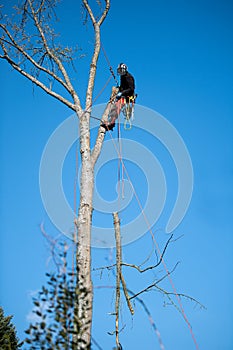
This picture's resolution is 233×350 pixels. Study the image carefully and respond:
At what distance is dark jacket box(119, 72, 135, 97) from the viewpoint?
6.64 metres

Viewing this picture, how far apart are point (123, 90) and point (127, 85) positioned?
11 centimetres

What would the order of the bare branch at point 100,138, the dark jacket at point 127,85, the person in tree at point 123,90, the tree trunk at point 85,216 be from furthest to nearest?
the dark jacket at point 127,85
the person in tree at point 123,90
the bare branch at point 100,138
the tree trunk at point 85,216

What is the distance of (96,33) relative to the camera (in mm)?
6750

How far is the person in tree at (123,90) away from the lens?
250 inches

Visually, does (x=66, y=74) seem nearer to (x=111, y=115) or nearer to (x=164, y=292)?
(x=111, y=115)

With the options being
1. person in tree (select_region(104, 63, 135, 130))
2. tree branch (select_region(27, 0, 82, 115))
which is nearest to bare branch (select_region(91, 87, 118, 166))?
person in tree (select_region(104, 63, 135, 130))

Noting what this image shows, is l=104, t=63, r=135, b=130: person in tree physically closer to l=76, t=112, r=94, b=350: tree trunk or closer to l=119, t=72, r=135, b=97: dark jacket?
l=119, t=72, r=135, b=97: dark jacket

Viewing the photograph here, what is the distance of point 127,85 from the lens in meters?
6.73

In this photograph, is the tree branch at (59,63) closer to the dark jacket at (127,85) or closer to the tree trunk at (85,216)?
the tree trunk at (85,216)

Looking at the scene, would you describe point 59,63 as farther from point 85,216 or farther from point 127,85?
point 85,216

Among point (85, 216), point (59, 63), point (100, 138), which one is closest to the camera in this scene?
point (85, 216)

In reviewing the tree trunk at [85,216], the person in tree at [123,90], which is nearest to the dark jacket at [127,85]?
the person in tree at [123,90]

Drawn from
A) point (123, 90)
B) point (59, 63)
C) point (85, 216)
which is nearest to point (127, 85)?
point (123, 90)

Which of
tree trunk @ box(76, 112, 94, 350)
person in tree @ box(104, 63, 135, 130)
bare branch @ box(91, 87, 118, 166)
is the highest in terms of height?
person in tree @ box(104, 63, 135, 130)
